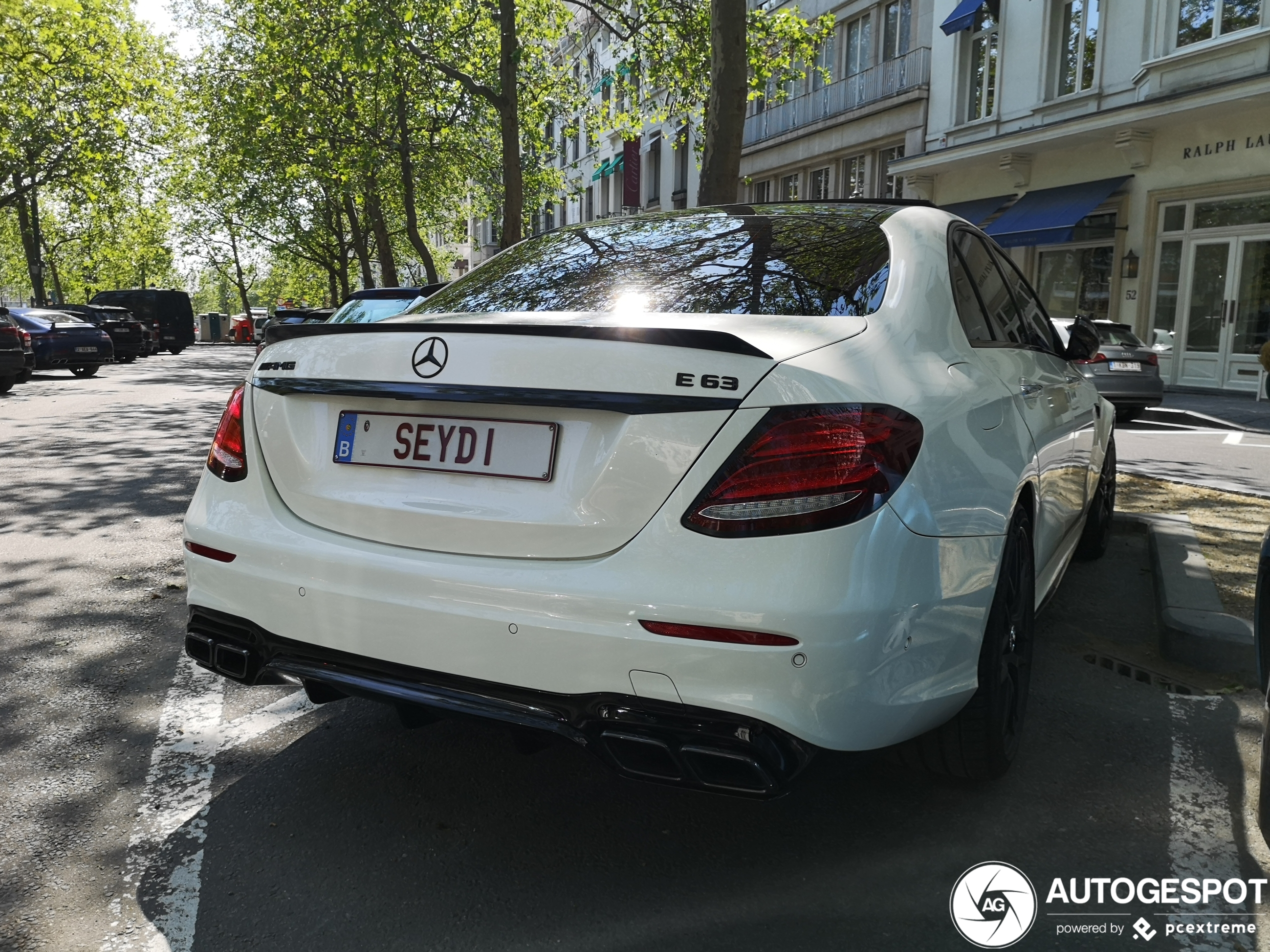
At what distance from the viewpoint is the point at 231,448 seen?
2.85 metres

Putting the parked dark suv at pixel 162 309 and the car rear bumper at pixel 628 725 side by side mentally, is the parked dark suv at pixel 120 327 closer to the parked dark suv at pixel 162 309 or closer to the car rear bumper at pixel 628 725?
the parked dark suv at pixel 162 309

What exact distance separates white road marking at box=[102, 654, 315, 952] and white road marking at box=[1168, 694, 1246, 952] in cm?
213

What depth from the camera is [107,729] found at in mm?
3383

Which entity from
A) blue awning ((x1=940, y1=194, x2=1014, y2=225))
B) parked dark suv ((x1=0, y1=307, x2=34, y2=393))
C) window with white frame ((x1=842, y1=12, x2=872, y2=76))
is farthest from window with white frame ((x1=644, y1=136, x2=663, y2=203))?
parked dark suv ((x1=0, y1=307, x2=34, y2=393))

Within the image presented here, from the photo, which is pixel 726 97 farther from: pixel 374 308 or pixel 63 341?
pixel 63 341

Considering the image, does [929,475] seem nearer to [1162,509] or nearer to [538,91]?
[1162,509]

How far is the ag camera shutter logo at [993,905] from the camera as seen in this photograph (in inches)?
91.4

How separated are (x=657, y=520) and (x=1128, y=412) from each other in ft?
47.5

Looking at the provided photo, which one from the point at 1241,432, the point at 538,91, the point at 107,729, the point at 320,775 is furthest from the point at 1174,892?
the point at 538,91

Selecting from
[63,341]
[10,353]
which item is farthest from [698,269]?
[63,341]

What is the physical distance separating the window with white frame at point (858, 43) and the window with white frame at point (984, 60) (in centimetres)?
378

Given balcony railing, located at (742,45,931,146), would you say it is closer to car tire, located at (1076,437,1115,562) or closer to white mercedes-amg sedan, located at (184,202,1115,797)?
car tire, located at (1076,437,1115,562)

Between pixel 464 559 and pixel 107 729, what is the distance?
169cm

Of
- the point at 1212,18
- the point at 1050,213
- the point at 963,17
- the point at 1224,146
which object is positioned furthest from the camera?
the point at 963,17
